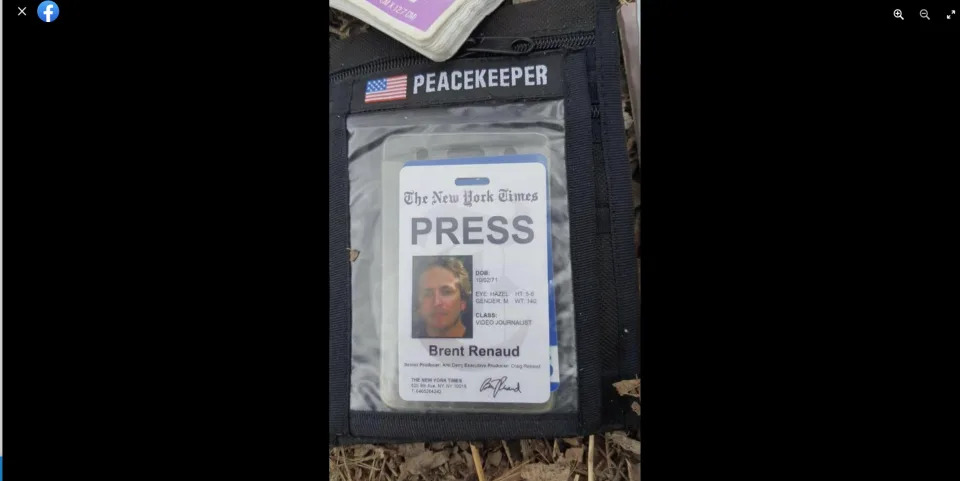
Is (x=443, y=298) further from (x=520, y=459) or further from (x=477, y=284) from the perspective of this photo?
(x=520, y=459)

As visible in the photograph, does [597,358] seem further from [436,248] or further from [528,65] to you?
[528,65]

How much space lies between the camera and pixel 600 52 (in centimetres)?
110

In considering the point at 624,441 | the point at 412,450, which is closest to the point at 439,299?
the point at 412,450

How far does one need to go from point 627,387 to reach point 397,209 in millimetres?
486

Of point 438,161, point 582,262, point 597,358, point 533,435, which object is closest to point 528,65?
point 438,161

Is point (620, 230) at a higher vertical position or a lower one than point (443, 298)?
higher

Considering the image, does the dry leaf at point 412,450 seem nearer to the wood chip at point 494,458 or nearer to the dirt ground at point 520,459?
the dirt ground at point 520,459

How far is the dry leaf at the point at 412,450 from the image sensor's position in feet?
3.60

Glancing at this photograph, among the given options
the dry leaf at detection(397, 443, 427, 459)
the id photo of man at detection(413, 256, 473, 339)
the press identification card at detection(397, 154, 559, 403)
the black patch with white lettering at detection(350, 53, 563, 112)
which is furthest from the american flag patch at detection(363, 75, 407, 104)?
the dry leaf at detection(397, 443, 427, 459)

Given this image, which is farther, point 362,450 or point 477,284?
point 362,450

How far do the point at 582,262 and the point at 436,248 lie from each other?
242 mm

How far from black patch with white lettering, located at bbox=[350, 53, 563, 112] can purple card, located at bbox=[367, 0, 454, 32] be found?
0.25 ft

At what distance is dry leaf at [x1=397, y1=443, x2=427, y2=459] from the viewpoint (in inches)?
43.3

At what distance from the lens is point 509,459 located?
108 centimetres
